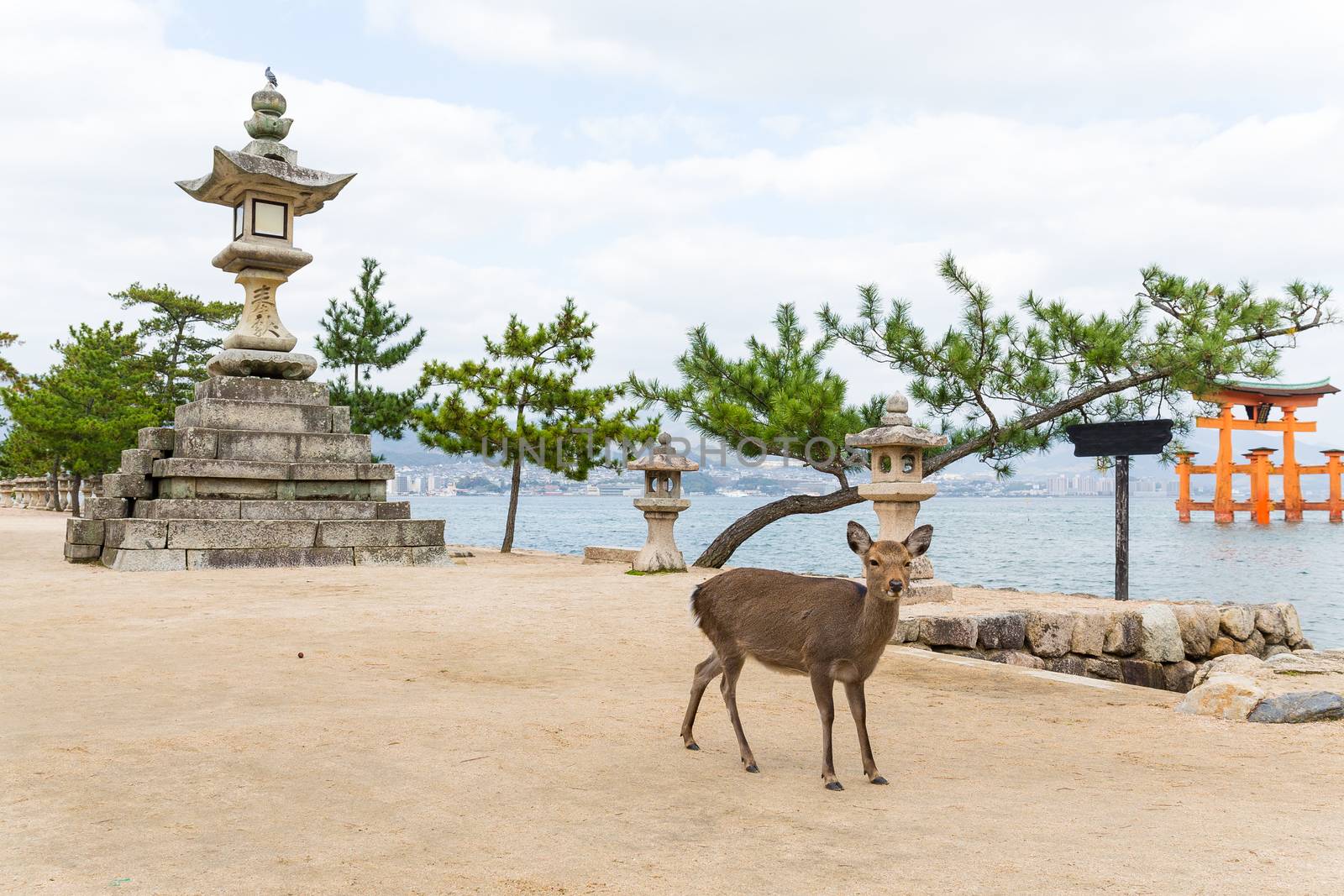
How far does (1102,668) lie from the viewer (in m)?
9.88

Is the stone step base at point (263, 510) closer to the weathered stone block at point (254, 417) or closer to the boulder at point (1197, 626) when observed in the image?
the weathered stone block at point (254, 417)

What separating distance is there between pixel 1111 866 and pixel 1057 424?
1302cm

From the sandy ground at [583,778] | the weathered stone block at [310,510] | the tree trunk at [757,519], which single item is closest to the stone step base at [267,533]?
the weathered stone block at [310,510]

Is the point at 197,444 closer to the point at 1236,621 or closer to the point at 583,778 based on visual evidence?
the point at 583,778

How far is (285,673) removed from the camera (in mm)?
6375

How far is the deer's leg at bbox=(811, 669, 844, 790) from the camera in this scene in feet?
13.6

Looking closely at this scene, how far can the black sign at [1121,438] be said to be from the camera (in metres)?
12.7

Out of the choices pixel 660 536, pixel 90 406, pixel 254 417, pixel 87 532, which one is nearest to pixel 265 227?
pixel 254 417

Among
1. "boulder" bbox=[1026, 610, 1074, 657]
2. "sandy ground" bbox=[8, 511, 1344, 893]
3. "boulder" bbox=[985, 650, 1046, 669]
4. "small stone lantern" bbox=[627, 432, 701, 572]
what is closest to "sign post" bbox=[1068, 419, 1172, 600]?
"boulder" bbox=[1026, 610, 1074, 657]

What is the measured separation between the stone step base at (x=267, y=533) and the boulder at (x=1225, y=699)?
10.2 metres

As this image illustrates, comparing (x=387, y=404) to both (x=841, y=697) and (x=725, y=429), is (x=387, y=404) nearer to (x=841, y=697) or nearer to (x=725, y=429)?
(x=725, y=429)

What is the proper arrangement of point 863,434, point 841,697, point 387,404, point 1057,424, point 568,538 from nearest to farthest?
point 841,697
point 863,434
point 1057,424
point 387,404
point 568,538

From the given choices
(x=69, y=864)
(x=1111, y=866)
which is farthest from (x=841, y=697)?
(x=69, y=864)

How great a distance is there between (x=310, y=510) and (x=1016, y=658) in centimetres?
901
